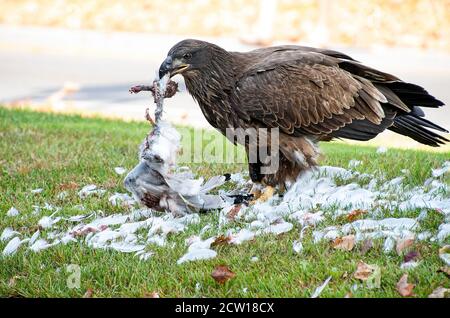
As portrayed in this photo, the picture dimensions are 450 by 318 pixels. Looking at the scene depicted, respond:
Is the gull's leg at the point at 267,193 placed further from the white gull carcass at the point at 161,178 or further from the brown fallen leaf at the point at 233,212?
the white gull carcass at the point at 161,178

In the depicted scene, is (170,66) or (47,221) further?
(170,66)

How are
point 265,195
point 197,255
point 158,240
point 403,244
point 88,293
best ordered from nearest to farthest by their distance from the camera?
point 88,293, point 403,244, point 197,255, point 158,240, point 265,195

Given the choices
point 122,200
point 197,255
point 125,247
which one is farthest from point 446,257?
point 122,200

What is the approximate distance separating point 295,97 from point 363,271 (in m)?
2.02

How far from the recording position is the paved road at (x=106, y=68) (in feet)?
38.7

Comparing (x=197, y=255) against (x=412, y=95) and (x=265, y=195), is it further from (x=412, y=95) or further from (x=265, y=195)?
(x=412, y=95)

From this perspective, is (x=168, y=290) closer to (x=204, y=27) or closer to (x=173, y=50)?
(x=173, y=50)

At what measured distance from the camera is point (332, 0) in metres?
16.7

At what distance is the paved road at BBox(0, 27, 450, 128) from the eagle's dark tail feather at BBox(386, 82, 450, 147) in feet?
12.1

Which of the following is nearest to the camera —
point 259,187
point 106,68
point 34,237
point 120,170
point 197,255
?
point 197,255

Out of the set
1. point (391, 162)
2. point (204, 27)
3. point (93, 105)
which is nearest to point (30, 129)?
point (93, 105)

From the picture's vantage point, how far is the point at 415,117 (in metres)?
6.26

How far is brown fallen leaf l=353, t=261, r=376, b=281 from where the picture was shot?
162 inches

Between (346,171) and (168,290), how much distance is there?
2620 millimetres
